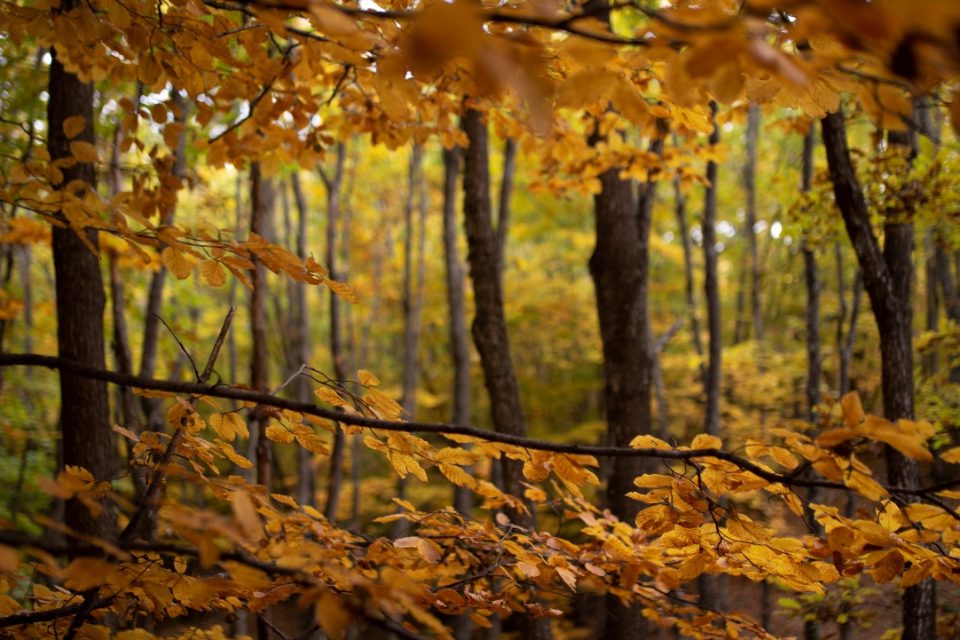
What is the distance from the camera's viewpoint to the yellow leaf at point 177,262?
4.22 feet

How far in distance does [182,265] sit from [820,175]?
380 centimetres

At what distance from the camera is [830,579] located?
1.43 meters

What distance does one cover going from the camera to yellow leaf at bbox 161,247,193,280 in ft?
4.22

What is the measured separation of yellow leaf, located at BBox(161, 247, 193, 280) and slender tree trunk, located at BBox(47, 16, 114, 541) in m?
1.67

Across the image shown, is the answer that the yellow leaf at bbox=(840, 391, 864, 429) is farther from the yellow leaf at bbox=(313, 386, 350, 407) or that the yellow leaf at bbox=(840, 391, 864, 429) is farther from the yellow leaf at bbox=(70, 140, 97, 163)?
the yellow leaf at bbox=(70, 140, 97, 163)

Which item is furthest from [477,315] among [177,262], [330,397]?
[177,262]

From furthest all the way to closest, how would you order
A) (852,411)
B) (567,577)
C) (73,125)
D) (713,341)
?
(713,341), (73,125), (567,577), (852,411)

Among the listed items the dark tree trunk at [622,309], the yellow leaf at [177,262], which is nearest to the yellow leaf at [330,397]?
the yellow leaf at [177,262]

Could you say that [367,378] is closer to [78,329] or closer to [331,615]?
[331,615]

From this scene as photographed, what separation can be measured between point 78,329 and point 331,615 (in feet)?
8.29

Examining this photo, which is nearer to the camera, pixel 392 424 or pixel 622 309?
pixel 392 424

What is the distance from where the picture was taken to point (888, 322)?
2768 millimetres

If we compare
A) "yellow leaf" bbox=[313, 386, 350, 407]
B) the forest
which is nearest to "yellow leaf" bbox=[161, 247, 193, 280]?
the forest

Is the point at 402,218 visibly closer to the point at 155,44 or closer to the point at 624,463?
the point at 624,463
